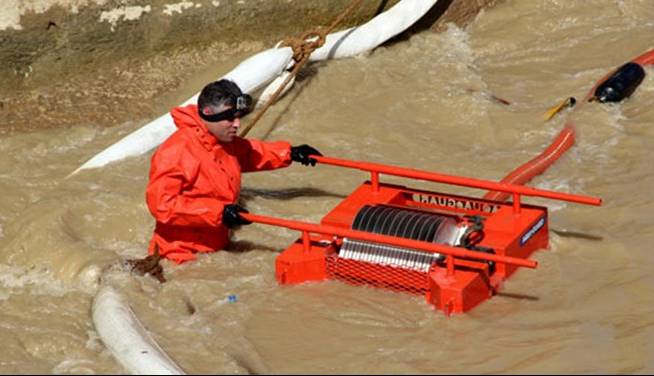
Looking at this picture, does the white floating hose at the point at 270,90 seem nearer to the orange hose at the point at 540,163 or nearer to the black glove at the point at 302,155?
the black glove at the point at 302,155

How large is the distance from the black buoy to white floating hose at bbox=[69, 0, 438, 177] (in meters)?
1.63

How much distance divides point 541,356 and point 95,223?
291 cm

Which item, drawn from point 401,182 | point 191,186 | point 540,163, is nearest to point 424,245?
point 191,186

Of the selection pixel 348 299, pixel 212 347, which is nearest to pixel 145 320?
pixel 212 347

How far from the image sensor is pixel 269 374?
6621 millimetres

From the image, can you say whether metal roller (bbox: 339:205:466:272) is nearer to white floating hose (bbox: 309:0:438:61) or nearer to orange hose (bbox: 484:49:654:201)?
orange hose (bbox: 484:49:654:201)

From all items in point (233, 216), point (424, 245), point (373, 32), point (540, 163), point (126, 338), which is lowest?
point (540, 163)

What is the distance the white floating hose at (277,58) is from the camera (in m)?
9.32

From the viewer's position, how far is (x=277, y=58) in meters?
10.0

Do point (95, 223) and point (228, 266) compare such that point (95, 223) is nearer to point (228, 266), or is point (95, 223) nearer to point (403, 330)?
point (228, 266)

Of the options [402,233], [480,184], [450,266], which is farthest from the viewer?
[480,184]

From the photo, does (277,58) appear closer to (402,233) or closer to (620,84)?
(620,84)

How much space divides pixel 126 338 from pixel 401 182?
2810mm

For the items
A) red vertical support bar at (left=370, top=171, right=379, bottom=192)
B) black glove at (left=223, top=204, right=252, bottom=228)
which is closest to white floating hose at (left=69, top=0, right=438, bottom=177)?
red vertical support bar at (left=370, top=171, right=379, bottom=192)
